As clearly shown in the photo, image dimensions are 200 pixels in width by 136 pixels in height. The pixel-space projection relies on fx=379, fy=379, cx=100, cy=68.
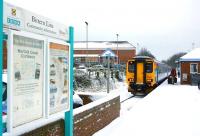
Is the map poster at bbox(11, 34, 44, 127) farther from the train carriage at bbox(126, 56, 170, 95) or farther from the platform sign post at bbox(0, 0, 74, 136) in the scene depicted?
the train carriage at bbox(126, 56, 170, 95)

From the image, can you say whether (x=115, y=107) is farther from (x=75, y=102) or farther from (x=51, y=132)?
(x=51, y=132)

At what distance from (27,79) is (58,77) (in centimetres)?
118

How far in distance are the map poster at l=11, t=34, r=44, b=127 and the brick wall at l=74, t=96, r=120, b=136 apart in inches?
101

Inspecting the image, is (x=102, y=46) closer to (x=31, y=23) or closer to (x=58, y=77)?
(x=58, y=77)

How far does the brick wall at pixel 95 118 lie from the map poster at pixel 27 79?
101 inches

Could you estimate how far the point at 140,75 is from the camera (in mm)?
26516

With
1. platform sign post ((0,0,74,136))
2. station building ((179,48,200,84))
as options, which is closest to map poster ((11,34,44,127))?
platform sign post ((0,0,74,136))

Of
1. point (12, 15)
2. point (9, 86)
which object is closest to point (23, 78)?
point (9, 86)

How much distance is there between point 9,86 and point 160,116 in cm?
822

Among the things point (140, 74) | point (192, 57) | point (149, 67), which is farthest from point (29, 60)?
point (192, 57)

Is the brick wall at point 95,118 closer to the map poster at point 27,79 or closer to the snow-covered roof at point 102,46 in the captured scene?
the map poster at point 27,79

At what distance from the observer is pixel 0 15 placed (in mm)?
4504

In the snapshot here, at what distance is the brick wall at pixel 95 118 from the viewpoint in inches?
322

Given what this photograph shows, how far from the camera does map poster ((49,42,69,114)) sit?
236 inches
